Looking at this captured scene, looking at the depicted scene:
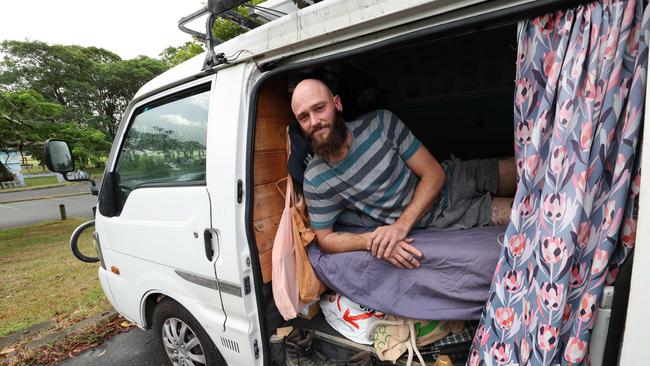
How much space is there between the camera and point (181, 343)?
2047 millimetres

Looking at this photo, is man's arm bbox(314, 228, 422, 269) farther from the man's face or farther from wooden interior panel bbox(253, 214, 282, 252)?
the man's face

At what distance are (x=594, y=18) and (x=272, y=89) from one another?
4.77 ft

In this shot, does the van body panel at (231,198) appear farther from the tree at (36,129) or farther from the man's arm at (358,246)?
the tree at (36,129)

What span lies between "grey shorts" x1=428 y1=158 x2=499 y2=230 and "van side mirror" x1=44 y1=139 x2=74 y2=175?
9.01 ft

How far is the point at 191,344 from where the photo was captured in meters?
2.00

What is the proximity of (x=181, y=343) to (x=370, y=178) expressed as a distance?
1.70m

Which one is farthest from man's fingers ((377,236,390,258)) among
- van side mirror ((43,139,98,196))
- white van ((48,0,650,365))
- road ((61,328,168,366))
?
van side mirror ((43,139,98,196))

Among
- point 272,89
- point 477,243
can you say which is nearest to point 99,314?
point 272,89

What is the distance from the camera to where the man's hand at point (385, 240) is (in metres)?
1.49

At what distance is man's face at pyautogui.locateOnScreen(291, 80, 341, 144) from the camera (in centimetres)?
167

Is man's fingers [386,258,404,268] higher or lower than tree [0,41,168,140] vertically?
lower

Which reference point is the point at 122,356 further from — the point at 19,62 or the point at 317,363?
the point at 19,62

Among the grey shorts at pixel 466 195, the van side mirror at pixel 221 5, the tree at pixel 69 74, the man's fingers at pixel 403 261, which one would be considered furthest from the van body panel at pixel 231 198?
the tree at pixel 69 74

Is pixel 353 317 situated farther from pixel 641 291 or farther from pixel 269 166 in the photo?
pixel 641 291
